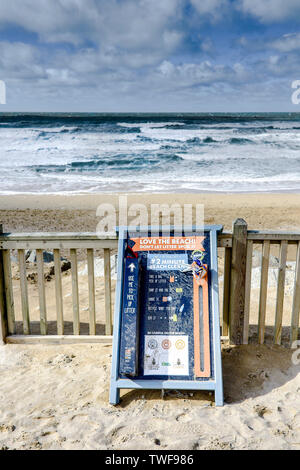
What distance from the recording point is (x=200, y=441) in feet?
9.58

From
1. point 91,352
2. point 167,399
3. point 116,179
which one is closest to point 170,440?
point 167,399

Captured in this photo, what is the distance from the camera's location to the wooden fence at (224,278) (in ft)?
13.1

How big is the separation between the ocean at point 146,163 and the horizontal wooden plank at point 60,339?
10.9 m

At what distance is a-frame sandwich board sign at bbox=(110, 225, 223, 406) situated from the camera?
11.2ft

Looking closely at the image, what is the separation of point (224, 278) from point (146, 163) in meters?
18.4

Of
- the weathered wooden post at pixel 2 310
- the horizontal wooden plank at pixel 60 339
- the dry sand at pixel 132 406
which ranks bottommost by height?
the dry sand at pixel 132 406

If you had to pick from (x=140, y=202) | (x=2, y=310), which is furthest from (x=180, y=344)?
(x=140, y=202)

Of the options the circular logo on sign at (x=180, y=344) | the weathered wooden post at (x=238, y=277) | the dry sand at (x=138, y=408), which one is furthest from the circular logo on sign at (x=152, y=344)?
the weathered wooden post at (x=238, y=277)

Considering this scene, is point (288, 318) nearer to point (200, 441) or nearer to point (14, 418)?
point (200, 441)

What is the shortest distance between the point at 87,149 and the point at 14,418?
86.8 ft

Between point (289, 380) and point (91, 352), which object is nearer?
point (289, 380)

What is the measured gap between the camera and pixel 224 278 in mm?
4121

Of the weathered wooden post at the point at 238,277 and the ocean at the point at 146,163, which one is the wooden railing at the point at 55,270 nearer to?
the weathered wooden post at the point at 238,277

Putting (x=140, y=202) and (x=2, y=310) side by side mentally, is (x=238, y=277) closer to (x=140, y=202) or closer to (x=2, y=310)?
(x=2, y=310)
